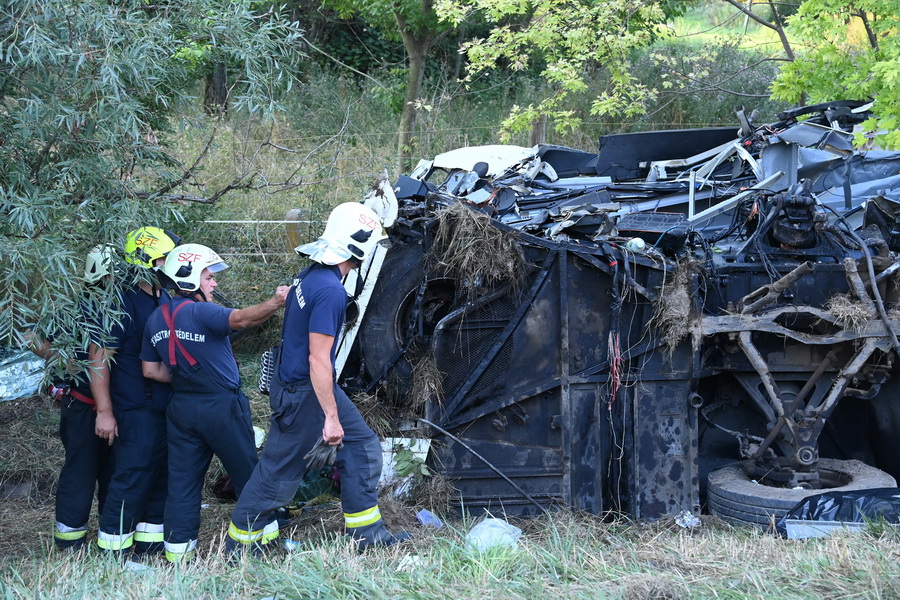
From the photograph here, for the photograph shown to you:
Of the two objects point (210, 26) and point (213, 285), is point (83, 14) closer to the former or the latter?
point (210, 26)

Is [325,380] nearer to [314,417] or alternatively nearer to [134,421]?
[314,417]

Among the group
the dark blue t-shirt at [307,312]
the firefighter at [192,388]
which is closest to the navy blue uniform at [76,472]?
the firefighter at [192,388]

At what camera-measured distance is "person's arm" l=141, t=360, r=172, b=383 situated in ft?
15.5

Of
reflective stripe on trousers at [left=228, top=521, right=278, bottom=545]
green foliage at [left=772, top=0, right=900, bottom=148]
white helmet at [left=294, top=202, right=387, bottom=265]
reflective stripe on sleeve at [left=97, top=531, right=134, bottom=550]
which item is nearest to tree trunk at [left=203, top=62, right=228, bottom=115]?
green foliage at [left=772, top=0, right=900, bottom=148]

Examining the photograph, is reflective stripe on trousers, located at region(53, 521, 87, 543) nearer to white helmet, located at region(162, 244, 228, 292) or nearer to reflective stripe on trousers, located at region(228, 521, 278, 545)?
reflective stripe on trousers, located at region(228, 521, 278, 545)

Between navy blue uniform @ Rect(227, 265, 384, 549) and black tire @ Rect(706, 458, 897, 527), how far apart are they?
2.13 meters

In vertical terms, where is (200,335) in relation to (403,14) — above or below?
below

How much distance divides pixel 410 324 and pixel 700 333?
5.92 feet

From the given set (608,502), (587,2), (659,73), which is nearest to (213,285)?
(608,502)

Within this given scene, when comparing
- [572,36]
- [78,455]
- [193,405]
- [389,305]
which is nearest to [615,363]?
[389,305]

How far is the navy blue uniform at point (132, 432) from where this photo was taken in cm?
477

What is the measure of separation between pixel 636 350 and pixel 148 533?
3.02 metres

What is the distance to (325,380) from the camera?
13.7ft

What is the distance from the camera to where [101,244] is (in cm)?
418
